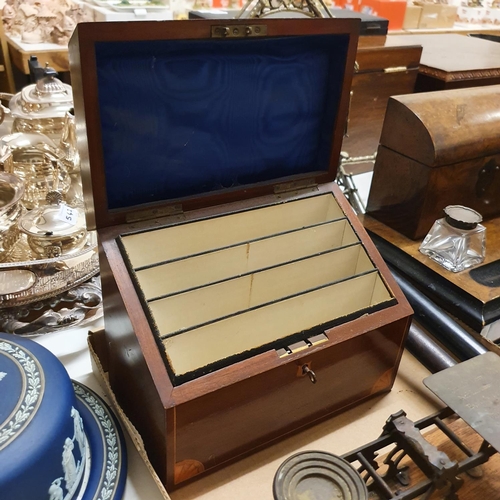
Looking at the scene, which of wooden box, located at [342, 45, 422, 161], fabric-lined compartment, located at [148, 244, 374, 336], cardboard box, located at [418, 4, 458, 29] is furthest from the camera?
cardboard box, located at [418, 4, 458, 29]

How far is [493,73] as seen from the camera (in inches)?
63.1

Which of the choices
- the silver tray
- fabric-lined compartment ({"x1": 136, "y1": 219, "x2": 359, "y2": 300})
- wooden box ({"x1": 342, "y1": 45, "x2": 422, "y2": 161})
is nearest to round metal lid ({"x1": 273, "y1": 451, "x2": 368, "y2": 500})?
fabric-lined compartment ({"x1": 136, "y1": 219, "x2": 359, "y2": 300})

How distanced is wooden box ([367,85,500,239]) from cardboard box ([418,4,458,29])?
1970 mm

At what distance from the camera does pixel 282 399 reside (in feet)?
2.45

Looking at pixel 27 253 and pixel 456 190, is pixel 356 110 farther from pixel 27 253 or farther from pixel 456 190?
pixel 27 253

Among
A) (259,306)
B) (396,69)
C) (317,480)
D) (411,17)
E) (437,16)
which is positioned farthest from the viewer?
(437,16)

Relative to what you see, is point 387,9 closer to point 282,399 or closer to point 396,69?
point 396,69

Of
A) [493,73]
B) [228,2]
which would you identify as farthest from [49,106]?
[228,2]

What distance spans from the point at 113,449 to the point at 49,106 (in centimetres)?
96

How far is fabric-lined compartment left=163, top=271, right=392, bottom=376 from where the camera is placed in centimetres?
81

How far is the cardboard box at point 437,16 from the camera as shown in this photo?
9.50ft

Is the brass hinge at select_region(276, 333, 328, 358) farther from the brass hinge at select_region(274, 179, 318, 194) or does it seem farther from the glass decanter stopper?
the glass decanter stopper

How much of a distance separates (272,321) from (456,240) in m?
0.46

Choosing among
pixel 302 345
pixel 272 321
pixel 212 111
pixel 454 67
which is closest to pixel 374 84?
pixel 454 67
